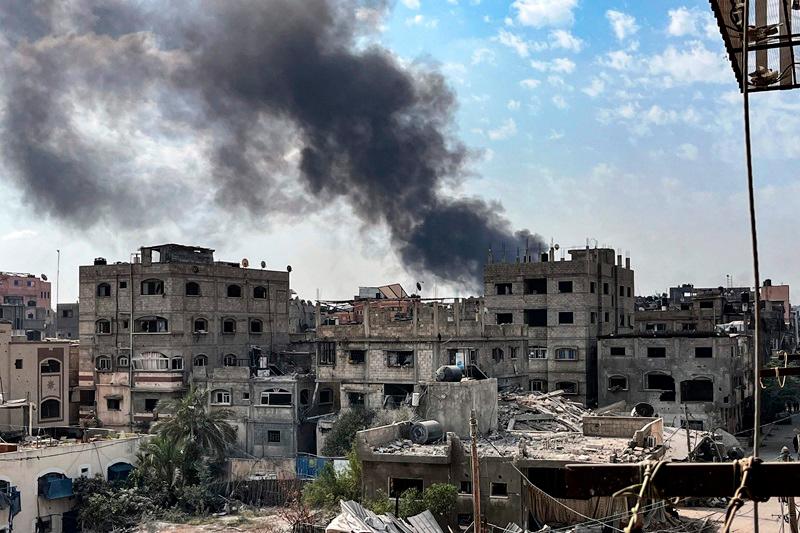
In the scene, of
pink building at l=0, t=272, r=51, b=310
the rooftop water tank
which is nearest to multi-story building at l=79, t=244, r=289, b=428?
the rooftop water tank

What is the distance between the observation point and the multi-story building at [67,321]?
8038cm

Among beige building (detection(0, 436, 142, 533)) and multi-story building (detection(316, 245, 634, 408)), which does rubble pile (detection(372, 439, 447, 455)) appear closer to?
multi-story building (detection(316, 245, 634, 408))

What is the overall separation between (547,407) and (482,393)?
6960mm

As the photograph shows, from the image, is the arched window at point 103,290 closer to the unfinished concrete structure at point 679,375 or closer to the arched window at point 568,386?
the arched window at point 568,386

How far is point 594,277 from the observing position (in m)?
58.1

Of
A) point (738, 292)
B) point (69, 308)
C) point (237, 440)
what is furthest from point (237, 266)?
point (738, 292)

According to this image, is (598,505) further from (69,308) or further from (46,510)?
(69,308)

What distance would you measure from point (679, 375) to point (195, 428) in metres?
28.5

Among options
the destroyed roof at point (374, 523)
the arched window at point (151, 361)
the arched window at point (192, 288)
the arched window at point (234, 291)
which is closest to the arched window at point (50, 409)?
the arched window at point (151, 361)

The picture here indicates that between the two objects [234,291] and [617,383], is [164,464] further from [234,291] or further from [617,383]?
[617,383]

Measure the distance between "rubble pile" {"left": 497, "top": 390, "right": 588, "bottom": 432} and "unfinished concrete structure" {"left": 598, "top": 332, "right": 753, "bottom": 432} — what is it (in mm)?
9890

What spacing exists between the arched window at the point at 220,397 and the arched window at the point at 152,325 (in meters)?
6.33

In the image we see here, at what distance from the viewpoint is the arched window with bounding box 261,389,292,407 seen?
47500 millimetres

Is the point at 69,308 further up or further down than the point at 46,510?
further up
